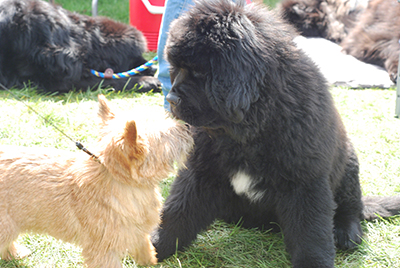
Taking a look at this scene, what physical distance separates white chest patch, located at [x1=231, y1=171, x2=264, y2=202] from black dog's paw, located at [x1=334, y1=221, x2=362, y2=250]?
27.5 inches

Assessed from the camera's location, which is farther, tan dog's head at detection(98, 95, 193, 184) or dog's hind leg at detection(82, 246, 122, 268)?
dog's hind leg at detection(82, 246, 122, 268)

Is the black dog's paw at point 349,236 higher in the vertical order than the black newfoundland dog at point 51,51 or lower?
higher

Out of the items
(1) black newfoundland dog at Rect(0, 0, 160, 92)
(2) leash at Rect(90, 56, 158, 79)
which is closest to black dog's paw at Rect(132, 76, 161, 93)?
(1) black newfoundland dog at Rect(0, 0, 160, 92)

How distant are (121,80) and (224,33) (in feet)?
10.6

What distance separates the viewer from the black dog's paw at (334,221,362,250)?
241 centimetres

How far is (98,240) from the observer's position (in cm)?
190

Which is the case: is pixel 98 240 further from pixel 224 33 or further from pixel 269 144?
pixel 224 33

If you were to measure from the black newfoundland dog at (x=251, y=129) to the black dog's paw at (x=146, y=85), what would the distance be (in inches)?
105

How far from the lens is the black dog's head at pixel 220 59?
6.01 ft

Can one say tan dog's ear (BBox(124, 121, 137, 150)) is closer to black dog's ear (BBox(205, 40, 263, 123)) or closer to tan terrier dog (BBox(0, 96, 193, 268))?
tan terrier dog (BBox(0, 96, 193, 268))

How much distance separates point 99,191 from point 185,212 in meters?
0.58

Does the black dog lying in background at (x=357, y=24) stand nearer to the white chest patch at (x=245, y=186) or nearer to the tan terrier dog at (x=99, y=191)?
the white chest patch at (x=245, y=186)

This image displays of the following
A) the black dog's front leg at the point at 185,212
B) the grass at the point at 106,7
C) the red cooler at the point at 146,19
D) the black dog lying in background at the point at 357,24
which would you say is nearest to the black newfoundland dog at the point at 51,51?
the red cooler at the point at 146,19

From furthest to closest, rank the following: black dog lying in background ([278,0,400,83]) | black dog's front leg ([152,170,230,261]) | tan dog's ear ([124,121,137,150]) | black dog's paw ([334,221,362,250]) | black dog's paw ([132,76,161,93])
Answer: black dog lying in background ([278,0,400,83]) < black dog's paw ([132,76,161,93]) < black dog's paw ([334,221,362,250]) < black dog's front leg ([152,170,230,261]) < tan dog's ear ([124,121,137,150])
